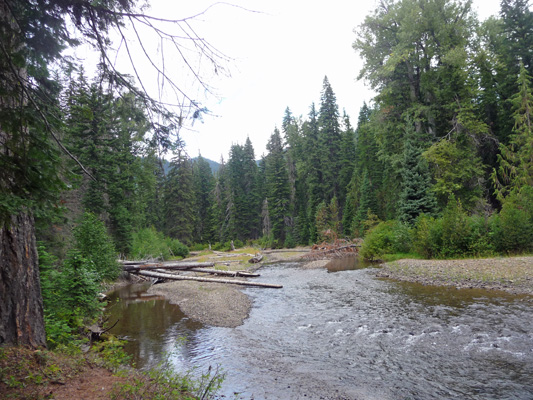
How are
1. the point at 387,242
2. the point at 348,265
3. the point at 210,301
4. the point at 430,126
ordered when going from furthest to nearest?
the point at 430,126 < the point at 387,242 < the point at 348,265 < the point at 210,301

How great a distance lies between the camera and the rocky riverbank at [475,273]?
1145 cm

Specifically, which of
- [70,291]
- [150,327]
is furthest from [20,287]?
[150,327]

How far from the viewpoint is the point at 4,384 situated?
3.64 m

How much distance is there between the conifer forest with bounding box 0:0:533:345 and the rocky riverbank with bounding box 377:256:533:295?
6.65ft

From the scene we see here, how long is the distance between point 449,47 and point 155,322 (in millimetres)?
27107

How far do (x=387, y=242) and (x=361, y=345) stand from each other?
1652 centimetres

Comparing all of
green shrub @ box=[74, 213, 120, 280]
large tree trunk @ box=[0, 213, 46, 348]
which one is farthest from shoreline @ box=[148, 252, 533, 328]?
large tree trunk @ box=[0, 213, 46, 348]

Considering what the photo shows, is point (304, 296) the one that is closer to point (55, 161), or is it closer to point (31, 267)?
point (31, 267)

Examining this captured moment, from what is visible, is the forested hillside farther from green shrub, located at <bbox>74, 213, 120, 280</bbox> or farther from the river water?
the river water

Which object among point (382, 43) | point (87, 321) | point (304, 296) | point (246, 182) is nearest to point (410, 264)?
point (304, 296)

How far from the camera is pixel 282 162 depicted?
159ft

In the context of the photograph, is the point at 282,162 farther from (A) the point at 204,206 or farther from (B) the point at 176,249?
(B) the point at 176,249

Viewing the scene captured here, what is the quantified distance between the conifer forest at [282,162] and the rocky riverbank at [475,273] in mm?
2027

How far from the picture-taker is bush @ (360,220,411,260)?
68.1 feet
